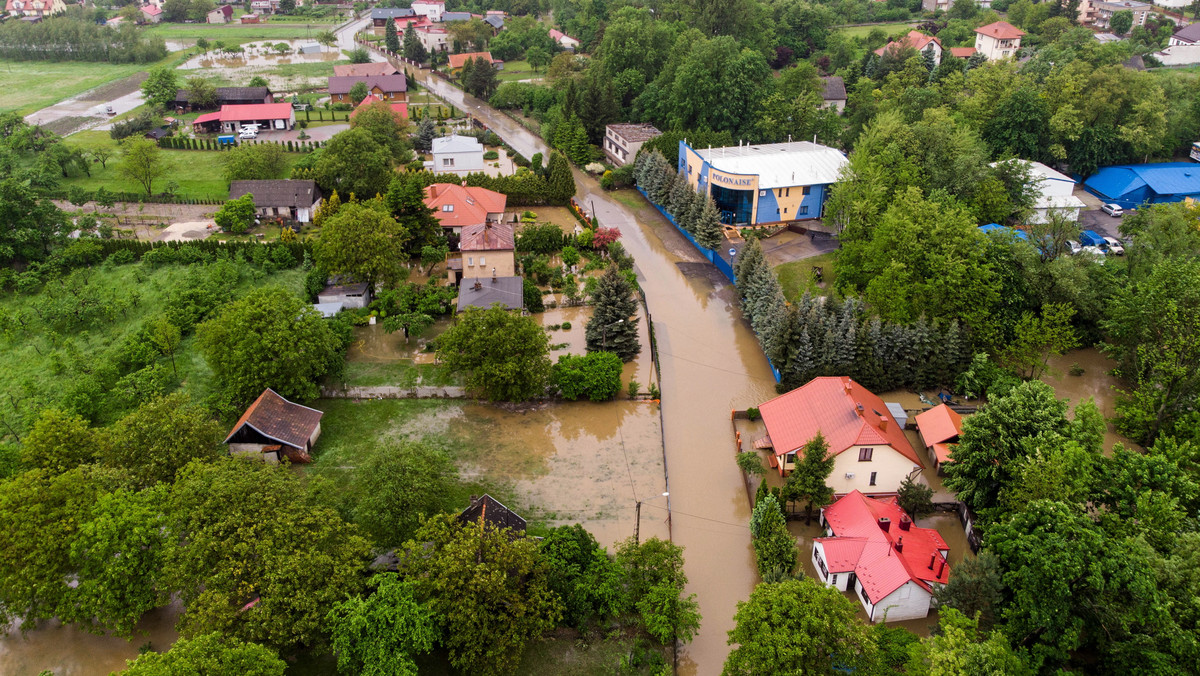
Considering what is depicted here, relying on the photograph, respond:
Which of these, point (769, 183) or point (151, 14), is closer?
point (769, 183)

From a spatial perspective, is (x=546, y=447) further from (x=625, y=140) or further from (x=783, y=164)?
(x=625, y=140)

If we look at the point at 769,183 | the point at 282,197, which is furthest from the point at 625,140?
the point at 282,197

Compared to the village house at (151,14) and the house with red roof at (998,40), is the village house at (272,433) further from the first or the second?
the village house at (151,14)

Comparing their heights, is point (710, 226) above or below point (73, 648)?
above

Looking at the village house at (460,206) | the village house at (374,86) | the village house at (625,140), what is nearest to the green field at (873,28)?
the village house at (625,140)

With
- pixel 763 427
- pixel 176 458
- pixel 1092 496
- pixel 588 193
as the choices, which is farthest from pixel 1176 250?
pixel 176 458
